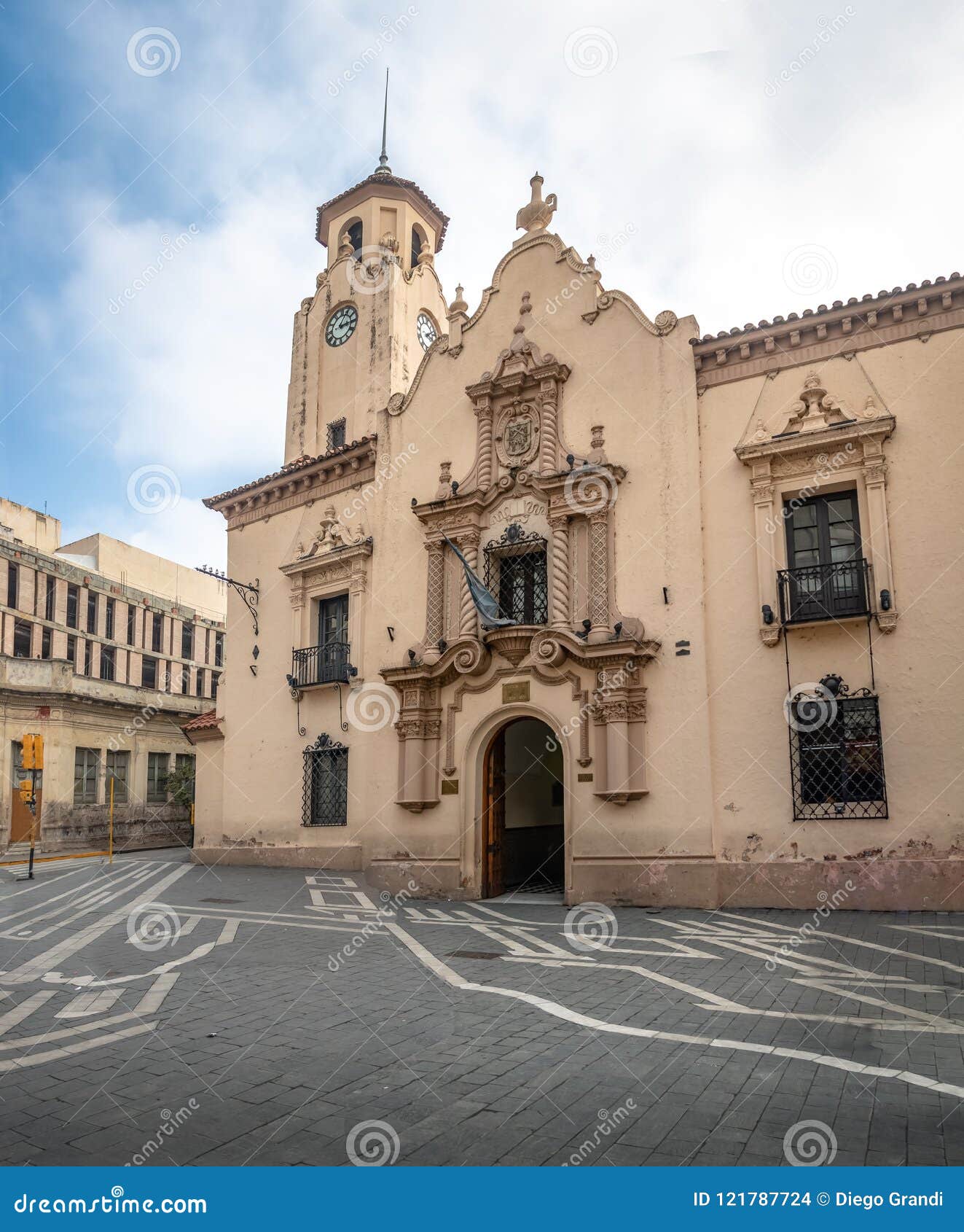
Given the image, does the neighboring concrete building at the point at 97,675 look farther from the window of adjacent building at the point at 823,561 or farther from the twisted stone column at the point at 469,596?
the window of adjacent building at the point at 823,561

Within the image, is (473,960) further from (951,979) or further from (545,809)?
(545,809)

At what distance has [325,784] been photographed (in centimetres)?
1948

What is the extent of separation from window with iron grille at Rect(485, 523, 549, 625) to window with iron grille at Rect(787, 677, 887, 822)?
4934 mm

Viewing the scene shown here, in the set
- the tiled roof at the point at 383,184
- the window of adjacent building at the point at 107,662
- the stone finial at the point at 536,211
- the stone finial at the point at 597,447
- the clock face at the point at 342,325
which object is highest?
the tiled roof at the point at 383,184

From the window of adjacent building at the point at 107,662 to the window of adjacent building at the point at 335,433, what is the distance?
78.7 ft

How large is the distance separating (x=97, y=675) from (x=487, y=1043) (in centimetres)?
4259

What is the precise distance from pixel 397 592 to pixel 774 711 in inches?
308

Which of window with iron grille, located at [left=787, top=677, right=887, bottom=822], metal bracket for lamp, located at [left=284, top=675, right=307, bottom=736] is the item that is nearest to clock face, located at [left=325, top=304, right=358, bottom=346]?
metal bracket for lamp, located at [left=284, top=675, right=307, bottom=736]

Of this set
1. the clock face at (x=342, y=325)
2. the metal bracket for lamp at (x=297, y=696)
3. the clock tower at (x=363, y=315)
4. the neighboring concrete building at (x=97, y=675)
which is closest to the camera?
the metal bracket for lamp at (x=297, y=696)

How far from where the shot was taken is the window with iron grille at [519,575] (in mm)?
16359

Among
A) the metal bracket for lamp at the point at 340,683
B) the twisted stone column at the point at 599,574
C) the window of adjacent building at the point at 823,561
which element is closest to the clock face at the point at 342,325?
the metal bracket for lamp at the point at 340,683

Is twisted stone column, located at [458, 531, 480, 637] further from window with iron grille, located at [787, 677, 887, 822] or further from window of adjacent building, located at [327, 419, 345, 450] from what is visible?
window of adjacent building, located at [327, 419, 345, 450]

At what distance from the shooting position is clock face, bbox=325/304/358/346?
26.8m

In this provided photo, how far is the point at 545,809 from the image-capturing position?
67.4ft
